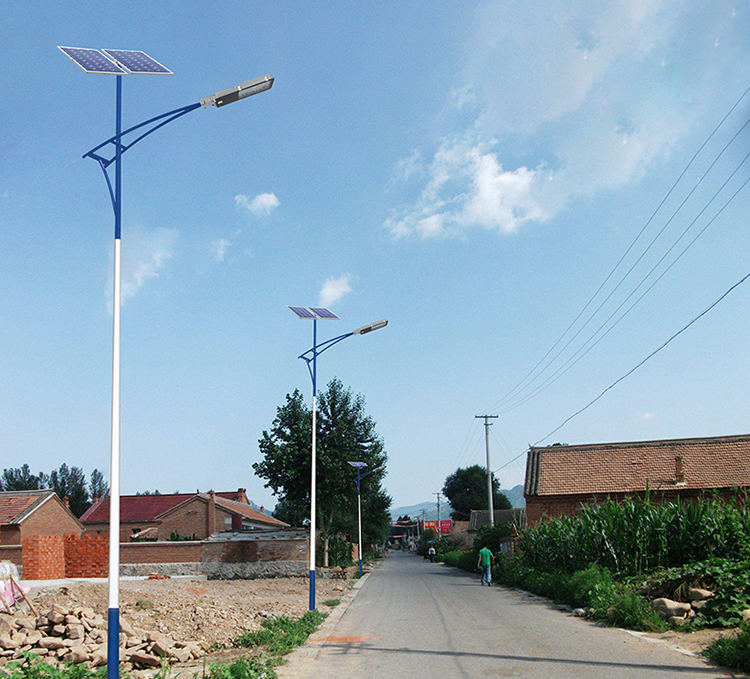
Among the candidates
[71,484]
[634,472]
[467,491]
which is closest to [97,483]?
[71,484]

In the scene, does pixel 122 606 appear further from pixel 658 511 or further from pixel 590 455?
pixel 590 455

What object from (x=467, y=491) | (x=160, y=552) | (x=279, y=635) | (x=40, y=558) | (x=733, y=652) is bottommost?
(x=467, y=491)

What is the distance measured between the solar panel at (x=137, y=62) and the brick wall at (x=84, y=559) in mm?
25358

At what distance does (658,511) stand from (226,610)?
12.0 m

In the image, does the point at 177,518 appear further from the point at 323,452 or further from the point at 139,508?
the point at 323,452

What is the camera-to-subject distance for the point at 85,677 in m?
8.29

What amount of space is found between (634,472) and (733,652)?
27.4 metres

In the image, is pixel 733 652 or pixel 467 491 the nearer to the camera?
Answer: pixel 733 652

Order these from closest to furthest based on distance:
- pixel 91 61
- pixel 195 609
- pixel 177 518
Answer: pixel 91 61, pixel 195 609, pixel 177 518

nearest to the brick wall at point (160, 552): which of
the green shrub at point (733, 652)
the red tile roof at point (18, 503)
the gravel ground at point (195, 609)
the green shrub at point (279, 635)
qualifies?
the gravel ground at point (195, 609)

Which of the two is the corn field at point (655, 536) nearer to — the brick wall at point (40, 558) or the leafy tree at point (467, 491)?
the brick wall at point (40, 558)

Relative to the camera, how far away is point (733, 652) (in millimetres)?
9070

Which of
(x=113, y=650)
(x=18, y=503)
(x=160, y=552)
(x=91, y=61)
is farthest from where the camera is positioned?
(x=18, y=503)

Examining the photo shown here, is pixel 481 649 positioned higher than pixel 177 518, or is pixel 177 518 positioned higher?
pixel 481 649
